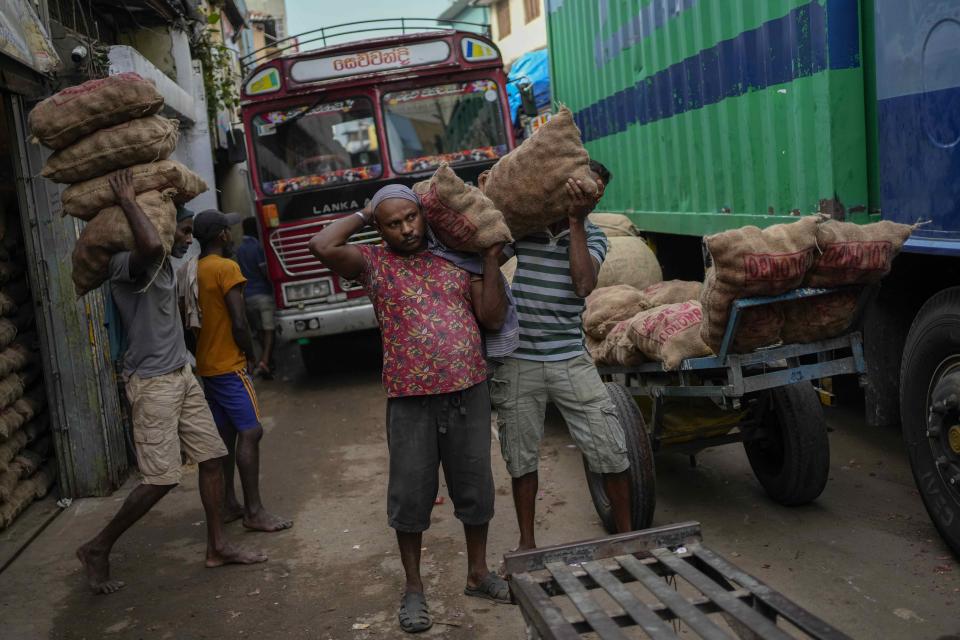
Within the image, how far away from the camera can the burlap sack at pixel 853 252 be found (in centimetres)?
376

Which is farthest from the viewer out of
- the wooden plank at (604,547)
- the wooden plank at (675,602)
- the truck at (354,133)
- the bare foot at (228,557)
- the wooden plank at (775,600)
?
the truck at (354,133)

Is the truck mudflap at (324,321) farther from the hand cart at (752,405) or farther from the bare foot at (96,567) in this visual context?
the bare foot at (96,567)

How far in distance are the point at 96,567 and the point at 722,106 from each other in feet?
14.7

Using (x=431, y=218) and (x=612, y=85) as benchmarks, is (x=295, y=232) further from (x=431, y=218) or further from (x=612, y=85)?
(x=431, y=218)

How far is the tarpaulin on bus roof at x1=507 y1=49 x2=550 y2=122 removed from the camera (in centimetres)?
1352

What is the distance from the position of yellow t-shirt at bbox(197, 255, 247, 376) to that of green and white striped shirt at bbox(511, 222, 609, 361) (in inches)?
63.2

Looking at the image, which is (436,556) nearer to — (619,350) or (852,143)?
(619,350)

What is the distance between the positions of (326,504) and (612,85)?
485cm

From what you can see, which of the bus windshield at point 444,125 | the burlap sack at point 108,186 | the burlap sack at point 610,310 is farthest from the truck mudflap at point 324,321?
the burlap sack at point 108,186

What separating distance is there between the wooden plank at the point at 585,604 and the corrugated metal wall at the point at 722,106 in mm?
2754

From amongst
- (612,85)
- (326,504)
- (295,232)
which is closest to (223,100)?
(295,232)

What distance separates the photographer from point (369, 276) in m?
3.69

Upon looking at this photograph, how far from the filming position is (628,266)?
6.76 meters

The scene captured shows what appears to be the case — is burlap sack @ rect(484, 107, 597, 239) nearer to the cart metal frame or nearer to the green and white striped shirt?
the green and white striped shirt
